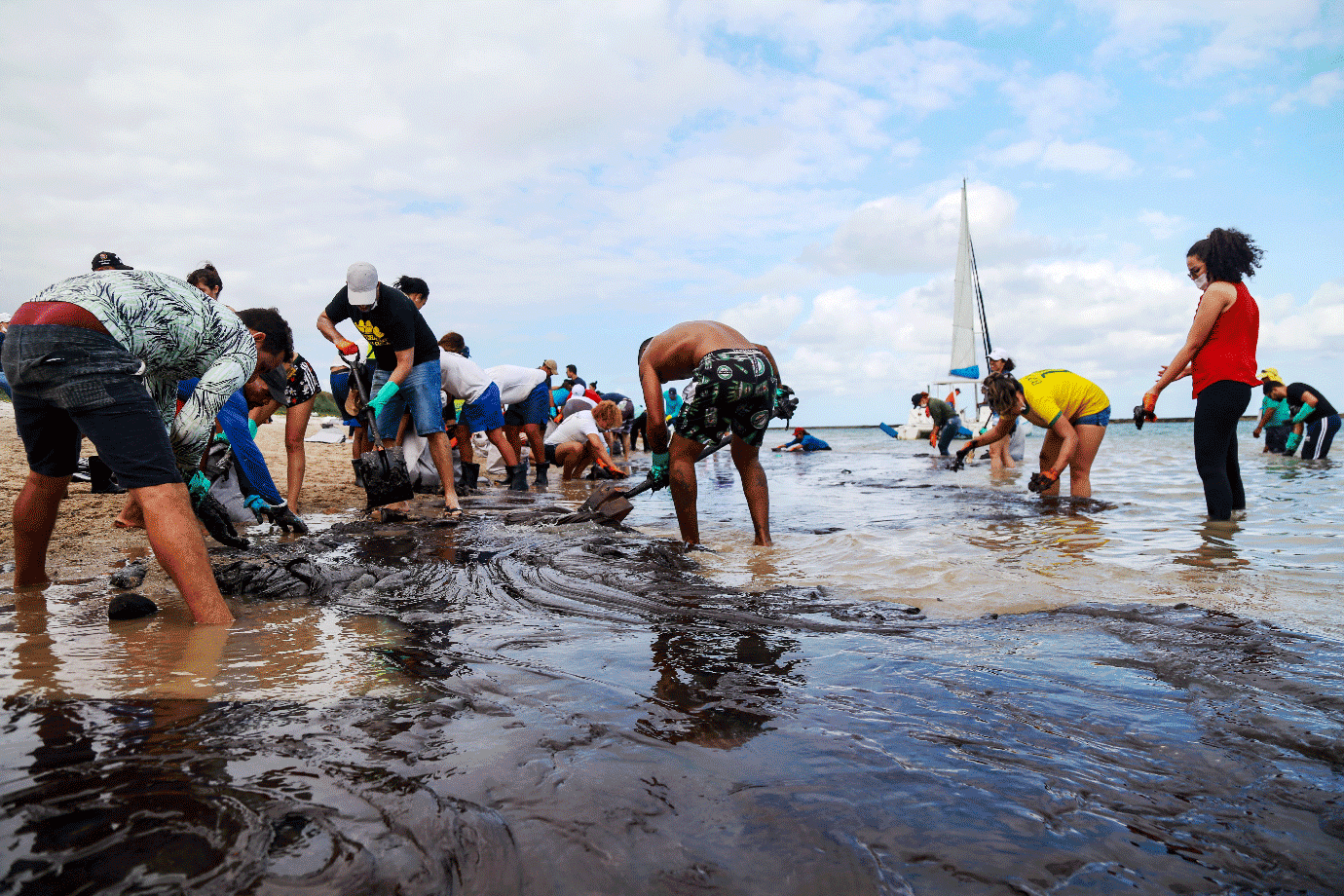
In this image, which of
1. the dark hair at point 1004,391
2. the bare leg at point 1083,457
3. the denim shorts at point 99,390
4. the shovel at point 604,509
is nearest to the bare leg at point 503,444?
the shovel at point 604,509

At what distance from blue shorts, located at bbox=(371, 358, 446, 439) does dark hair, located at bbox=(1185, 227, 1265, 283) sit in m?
5.84

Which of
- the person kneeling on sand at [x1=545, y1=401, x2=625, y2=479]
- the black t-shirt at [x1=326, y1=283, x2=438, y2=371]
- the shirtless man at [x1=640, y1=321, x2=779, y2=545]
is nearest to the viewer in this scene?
the shirtless man at [x1=640, y1=321, x2=779, y2=545]

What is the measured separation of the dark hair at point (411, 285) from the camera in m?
6.46

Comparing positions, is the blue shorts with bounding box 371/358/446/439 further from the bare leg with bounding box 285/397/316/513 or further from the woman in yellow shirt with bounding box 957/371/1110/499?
the woman in yellow shirt with bounding box 957/371/1110/499

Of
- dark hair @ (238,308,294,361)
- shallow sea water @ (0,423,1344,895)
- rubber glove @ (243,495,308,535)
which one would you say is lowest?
shallow sea water @ (0,423,1344,895)

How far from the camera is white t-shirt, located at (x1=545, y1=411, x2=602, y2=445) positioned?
10156mm

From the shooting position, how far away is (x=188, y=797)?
1.26 meters

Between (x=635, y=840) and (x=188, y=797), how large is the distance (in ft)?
2.58

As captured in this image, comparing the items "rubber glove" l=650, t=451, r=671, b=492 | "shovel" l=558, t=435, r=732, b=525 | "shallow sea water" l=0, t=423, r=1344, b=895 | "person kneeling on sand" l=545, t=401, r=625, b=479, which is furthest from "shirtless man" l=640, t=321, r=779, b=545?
"person kneeling on sand" l=545, t=401, r=625, b=479

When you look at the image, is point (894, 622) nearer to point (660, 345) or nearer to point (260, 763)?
point (260, 763)

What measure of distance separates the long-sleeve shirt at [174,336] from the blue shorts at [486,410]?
467cm

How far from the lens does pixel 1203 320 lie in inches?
189

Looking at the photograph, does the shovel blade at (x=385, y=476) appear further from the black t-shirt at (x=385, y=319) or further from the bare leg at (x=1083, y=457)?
the bare leg at (x=1083, y=457)

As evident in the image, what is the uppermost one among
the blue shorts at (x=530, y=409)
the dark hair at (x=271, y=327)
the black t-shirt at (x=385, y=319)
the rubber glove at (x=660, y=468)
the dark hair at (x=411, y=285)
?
the dark hair at (x=411, y=285)
